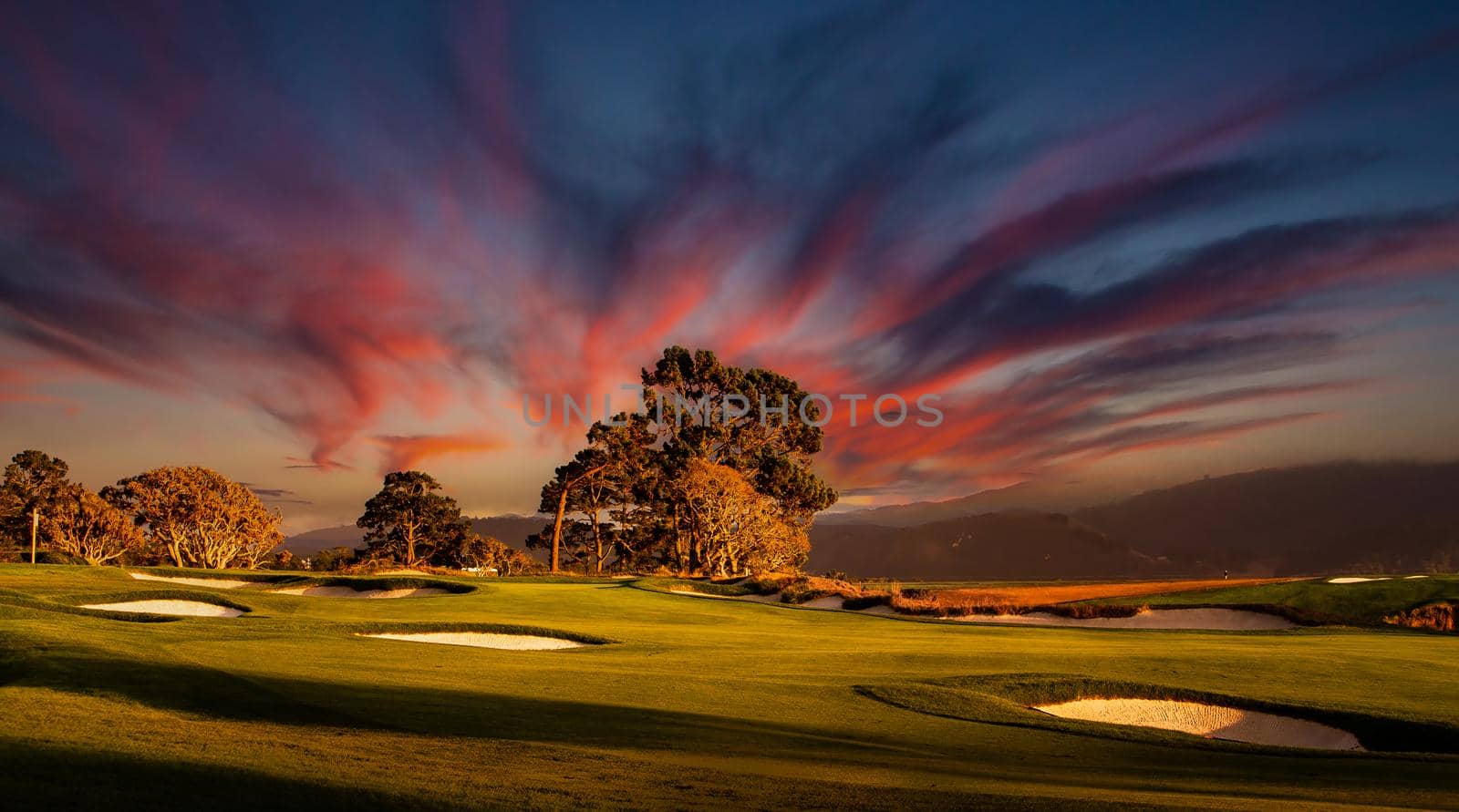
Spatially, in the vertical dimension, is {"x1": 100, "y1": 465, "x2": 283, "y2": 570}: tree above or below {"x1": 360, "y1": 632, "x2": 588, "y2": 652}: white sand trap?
above

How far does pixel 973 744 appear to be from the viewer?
27.6ft

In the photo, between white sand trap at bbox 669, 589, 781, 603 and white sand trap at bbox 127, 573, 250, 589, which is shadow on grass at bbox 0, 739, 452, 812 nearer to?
white sand trap at bbox 669, 589, 781, 603

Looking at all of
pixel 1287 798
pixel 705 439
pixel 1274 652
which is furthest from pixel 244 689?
pixel 705 439

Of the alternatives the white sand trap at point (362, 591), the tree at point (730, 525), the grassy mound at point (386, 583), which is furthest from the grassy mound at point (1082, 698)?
the tree at point (730, 525)

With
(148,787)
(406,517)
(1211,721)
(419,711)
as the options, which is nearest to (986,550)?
(406,517)

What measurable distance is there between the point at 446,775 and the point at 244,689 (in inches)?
156

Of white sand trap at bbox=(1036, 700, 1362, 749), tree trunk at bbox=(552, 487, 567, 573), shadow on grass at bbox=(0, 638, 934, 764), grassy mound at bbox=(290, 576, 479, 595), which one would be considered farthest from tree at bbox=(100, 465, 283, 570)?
white sand trap at bbox=(1036, 700, 1362, 749)

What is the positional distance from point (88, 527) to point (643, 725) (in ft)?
215

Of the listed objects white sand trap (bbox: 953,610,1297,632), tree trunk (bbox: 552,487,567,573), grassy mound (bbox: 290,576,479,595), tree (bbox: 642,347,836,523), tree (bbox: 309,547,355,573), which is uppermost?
tree (bbox: 642,347,836,523)

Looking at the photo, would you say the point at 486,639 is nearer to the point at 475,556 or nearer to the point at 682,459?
the point at 682,459

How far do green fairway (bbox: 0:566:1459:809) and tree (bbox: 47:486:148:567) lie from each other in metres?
49.3

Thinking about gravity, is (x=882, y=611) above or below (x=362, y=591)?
below

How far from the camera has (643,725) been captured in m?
A: 8.24

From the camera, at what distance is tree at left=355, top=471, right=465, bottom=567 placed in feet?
209
